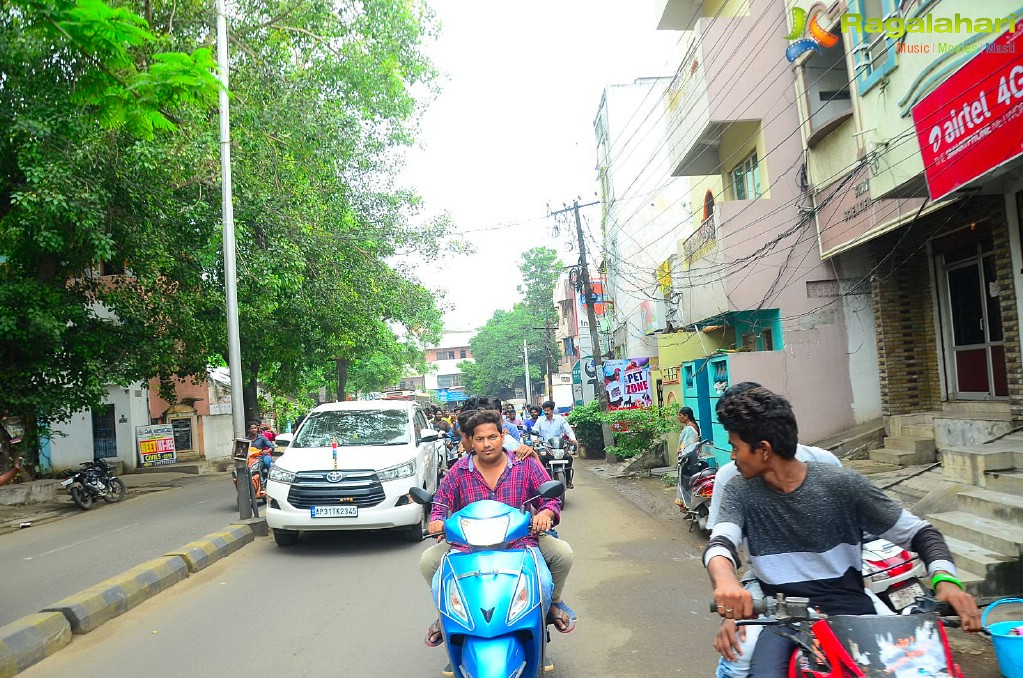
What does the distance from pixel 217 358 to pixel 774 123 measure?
54.2 ft

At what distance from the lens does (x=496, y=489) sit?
439cm

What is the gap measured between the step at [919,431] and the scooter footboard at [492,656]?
28.7 feet

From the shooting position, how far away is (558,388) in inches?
1789

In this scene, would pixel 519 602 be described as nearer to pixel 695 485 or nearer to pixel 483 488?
pixel 483 488

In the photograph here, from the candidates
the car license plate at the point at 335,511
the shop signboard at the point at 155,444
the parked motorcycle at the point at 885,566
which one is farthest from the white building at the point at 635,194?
the parked motorcycle at the point at 885,566

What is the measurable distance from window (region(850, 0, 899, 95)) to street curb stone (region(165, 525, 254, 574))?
32.1 ft

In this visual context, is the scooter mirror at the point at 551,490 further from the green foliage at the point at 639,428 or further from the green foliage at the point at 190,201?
the green foliage at the point at 639,428

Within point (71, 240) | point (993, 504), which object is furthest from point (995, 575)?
point (71, 240)

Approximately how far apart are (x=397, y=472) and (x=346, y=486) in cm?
60

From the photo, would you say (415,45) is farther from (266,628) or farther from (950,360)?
(266,628)

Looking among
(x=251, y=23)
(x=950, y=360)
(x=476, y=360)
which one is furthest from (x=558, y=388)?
(x=950, y=360)

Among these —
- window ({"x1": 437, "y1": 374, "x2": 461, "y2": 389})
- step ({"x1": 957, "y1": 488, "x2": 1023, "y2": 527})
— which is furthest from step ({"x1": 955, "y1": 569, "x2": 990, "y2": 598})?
window ({"x1": 437, "y1": 374, "x2": 461, "y2": 389})

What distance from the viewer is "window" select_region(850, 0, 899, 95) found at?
8969mm

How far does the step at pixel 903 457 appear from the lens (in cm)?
981
